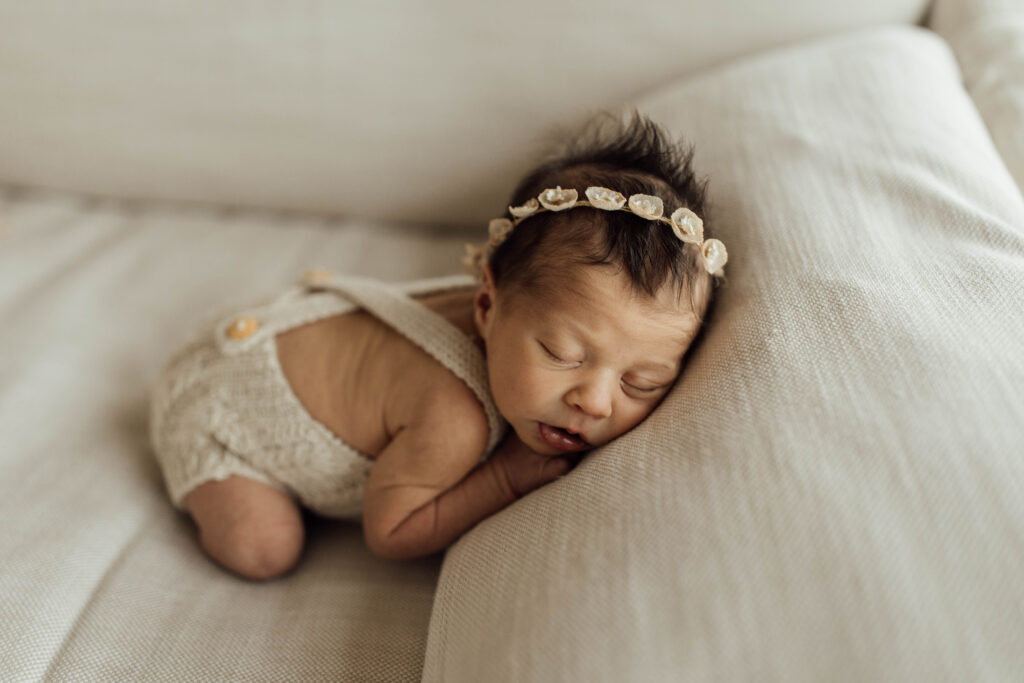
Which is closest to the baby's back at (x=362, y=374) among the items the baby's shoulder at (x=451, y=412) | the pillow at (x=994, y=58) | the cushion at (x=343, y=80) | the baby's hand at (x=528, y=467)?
the baby's shoulder at (x=451, y=412)

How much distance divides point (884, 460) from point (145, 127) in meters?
1.26

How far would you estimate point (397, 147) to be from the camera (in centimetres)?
129

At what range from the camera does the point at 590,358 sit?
2.49 ft

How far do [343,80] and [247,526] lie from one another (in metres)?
0.74

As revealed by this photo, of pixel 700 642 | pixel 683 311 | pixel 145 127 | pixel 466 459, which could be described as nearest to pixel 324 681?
pixel 466 459

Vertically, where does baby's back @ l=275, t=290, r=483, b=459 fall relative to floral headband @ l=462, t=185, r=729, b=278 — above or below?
below

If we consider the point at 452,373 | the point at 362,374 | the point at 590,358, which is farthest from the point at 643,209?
the point at 362,374

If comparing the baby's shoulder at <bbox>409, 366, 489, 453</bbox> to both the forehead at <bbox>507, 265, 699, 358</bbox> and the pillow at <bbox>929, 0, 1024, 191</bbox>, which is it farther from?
the pillow at <bbox>929, 0, 1024, 191</bbox>

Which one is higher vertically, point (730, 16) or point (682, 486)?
point (730, 16)

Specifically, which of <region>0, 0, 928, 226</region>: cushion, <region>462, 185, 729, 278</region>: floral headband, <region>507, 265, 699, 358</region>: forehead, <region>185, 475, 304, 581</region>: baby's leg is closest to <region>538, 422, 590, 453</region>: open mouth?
<region>507, 265, 699, 358</region>: forehead

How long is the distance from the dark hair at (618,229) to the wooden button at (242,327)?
1.02ft

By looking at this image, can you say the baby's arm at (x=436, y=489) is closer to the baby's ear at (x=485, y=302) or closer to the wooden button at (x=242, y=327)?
the baby's ear at (x=485, y=302)

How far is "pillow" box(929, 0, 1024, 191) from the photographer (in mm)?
958

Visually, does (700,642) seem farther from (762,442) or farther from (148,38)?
(148,38)
